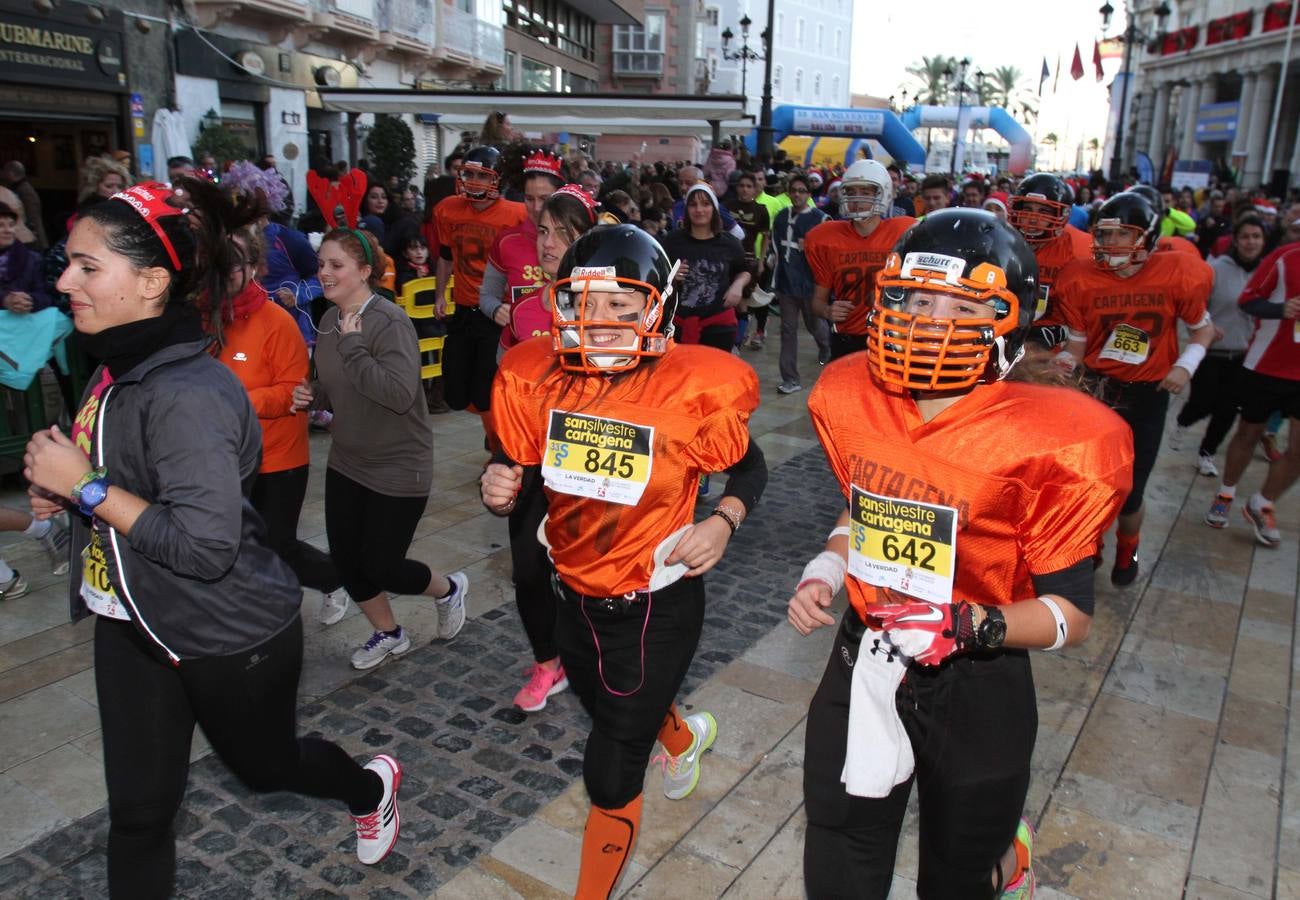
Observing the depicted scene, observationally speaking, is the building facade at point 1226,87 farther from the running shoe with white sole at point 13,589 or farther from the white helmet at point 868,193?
the running shoe with white sole at point 13,589

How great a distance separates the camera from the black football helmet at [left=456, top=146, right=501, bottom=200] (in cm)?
676

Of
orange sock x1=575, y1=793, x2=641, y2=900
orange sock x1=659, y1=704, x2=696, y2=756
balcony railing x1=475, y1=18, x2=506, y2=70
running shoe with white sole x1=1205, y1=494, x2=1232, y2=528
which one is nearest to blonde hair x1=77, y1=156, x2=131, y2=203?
orange sock x1=659, y1=704, x2=696, y2=756

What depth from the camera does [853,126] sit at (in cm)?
3098

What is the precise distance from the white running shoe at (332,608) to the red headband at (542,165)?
267cm

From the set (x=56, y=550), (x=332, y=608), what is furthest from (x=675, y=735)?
(x=56, y=550)

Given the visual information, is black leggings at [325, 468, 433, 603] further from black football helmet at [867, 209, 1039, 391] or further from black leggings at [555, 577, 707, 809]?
black football helmet at [867, 209, 1039, 391]

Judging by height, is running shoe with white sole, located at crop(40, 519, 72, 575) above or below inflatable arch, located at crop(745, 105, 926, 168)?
below

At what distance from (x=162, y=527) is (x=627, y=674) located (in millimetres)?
1343

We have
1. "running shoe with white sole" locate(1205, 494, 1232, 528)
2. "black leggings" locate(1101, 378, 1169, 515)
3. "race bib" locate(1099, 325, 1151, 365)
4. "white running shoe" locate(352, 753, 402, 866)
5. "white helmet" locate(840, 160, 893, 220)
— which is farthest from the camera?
"running shoe with white sole" locate(1205, 494, 1232, 528)

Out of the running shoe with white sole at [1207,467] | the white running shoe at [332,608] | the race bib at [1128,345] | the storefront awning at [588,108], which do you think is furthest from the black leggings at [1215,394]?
the storefront awning at [588,108]

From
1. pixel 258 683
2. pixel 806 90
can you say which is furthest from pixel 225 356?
pixel 806 90

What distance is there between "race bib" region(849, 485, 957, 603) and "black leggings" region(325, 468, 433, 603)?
2.61 metres

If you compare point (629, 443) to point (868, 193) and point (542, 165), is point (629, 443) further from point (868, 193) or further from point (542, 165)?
point (868, 193)

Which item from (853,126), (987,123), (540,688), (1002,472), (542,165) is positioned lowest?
(540,688)
